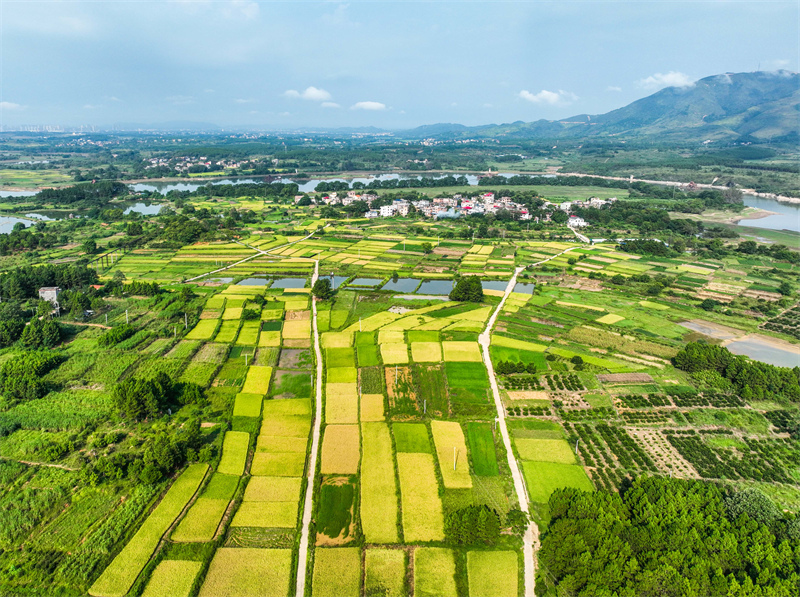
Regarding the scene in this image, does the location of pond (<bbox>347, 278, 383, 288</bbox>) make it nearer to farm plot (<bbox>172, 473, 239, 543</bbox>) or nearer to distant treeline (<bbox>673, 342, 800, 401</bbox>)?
distant treeline (<bbox>673, 342, 800, 401</bbox>)

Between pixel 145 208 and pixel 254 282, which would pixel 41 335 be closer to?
pixel 254 282

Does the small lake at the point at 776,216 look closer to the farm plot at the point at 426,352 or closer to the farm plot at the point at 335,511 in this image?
the farm plot at the point at 426,352

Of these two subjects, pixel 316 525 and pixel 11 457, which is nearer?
pixel 316 525

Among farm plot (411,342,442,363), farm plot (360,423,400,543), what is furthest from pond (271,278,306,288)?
farm plot (360,423,400,543)

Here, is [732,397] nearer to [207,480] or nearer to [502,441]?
[502,441]

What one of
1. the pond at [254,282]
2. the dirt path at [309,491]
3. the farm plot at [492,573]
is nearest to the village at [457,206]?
the pond at [254,282]

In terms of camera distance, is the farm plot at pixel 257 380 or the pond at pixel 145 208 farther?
the pond at pixel 145 208

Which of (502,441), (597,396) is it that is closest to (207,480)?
(502,441)
